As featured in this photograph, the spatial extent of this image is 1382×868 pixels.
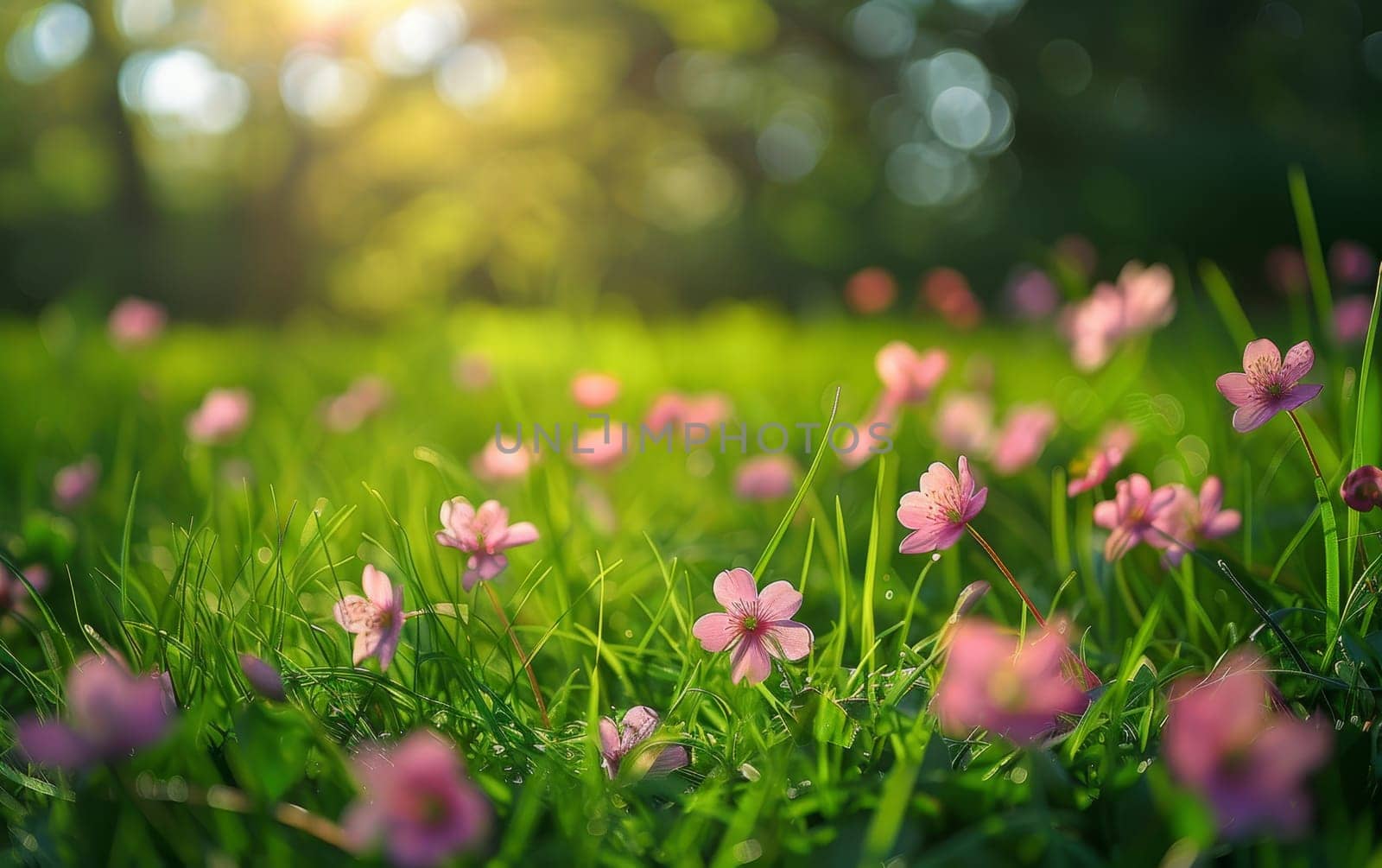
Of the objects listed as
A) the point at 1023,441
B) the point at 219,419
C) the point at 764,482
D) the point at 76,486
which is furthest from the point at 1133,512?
the point at 219,419

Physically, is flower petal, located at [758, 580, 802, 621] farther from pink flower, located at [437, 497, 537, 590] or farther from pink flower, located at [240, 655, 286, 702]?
pink flower, located at [240, 655, 286, 702]

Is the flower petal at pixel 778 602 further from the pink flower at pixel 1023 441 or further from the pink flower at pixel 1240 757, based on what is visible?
the pink flower at pixel 1023 441

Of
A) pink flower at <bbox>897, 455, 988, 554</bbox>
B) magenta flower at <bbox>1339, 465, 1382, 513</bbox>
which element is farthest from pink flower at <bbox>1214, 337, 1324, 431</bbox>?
pink flower at <bbox>897, 455, 988, 554</bbox>

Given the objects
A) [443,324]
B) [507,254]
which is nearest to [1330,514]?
[443,324]

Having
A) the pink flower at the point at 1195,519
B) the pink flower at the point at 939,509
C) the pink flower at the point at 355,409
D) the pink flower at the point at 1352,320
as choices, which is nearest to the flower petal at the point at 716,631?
the pink flower at the point at 939,509

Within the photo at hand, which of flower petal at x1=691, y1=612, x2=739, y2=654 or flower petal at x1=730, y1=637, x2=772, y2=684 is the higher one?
flower petal at x1=691, y1=612, x2=739, y2=654

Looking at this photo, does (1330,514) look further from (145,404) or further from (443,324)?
(443,324)
